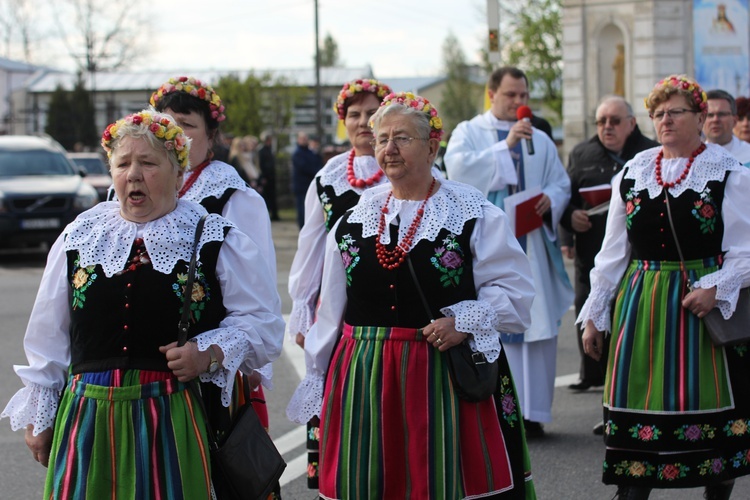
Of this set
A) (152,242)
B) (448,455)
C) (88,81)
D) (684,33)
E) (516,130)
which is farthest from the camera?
(88,81)

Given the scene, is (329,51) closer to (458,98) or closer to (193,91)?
(458,98)

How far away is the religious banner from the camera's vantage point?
77.3 ft

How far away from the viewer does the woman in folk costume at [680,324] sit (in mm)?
5203

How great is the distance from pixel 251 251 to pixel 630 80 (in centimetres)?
2152

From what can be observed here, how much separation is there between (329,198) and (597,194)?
8.33 ft

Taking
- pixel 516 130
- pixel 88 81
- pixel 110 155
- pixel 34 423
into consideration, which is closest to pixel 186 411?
pixel 34 423

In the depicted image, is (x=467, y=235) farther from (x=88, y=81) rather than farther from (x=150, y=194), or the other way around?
(x=88, y=81)

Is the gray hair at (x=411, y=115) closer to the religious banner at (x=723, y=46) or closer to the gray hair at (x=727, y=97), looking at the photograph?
the gray hair at (x=727, y=97)

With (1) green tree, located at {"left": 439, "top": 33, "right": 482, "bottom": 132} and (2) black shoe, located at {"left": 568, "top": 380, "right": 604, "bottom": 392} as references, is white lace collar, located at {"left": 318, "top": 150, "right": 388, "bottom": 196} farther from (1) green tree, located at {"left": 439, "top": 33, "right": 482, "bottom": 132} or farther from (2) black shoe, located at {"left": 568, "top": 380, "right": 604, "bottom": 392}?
(1) green tree, located at {"left": 439, "top": 33, "right": 482, "bottom": 132}

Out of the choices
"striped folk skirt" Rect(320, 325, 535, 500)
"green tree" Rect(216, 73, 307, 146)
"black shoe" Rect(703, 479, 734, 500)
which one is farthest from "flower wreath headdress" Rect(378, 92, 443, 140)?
"green tree" Rect(216, 73, 307, 146)

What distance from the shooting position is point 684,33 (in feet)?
78.6

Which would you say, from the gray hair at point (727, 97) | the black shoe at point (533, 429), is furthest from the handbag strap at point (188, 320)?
the gray hair at point (727, 97)

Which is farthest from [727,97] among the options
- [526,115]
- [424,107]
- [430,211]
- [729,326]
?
[430,211]

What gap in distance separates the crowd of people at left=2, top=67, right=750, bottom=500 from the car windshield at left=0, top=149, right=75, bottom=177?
44.4ft
